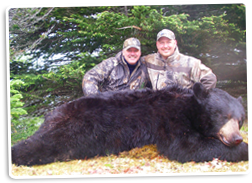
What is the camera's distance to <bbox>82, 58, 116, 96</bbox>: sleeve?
3.55m

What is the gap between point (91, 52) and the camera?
3.96 metres

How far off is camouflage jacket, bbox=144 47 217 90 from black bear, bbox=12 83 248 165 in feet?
2.01

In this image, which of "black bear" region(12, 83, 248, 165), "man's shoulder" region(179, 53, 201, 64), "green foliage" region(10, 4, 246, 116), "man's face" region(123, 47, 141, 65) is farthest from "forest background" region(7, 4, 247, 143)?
"black bear" region(12, 83, 248, 165)

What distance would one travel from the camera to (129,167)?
2.73 meters

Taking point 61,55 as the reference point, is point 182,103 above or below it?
below

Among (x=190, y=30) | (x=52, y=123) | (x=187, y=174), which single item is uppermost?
(x=190, y=30)

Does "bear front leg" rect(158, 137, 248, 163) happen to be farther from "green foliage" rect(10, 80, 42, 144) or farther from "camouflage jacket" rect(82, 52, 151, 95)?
"green foliage" rect(10, 80, 42, 144)

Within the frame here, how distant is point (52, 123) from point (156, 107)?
50.2 inches

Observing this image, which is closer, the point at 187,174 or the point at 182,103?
the point at 187,174

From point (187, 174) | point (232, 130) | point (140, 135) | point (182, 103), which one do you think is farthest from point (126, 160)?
point (232, 130)

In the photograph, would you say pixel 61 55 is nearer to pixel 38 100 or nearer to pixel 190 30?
pixel 38 100

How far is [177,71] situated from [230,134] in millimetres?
1282

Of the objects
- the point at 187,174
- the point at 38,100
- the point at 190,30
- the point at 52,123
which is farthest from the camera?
the point at 38,100

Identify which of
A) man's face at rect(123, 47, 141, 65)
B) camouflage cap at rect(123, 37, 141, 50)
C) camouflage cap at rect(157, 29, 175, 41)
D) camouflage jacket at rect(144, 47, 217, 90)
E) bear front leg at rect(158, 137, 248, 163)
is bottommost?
bear front leg at rect(158, 137, 248, 163)
